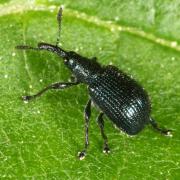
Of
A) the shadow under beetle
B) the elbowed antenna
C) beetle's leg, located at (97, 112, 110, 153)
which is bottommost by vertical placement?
beetle's leg, located at (97, 112, 110, 153)

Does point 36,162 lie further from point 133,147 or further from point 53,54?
point 53,54

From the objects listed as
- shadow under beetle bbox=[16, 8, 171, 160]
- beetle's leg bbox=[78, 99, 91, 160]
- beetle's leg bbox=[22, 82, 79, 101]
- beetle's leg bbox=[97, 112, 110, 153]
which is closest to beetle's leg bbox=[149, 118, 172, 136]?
shadow under beetle bbox=[16, 8, 171, 160]

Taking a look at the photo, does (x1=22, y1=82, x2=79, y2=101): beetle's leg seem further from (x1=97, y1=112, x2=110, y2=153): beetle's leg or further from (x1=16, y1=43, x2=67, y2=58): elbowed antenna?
(x1=97, y1=112, x2=110, y2=153): beetle's leg

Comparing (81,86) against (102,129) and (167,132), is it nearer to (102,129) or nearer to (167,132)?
(102,129)

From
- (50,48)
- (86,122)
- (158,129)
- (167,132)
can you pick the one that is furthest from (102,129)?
(50,48)

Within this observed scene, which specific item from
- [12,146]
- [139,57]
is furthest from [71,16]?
[12,146]

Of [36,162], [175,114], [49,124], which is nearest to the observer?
[36,162]

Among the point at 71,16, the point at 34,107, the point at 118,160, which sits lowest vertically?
the point at 118,160
